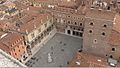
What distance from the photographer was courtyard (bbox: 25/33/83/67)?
36281mm

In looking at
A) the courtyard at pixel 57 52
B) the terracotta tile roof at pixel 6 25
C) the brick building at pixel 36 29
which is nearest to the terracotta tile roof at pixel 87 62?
the courtyard at pixel 57 52

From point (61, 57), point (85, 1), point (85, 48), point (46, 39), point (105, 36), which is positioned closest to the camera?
point (105, 36)

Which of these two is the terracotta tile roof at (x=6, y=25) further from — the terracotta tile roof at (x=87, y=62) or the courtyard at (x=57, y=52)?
the terracotta tile roof at (x=87, y=62)

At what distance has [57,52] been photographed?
39.6 m

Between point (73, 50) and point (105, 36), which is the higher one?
point (105, 36)

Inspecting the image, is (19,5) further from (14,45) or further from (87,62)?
(87,62)

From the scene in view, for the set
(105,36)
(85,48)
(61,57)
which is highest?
(105,36)

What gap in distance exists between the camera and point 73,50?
132 feet

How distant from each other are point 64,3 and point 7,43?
71.0ft

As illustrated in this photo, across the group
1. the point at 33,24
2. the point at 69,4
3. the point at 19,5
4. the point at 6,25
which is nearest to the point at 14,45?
the point at 33,24

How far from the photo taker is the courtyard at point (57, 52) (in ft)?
119

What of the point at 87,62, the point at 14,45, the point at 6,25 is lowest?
the point at 87,62

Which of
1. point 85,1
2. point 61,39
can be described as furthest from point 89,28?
point 85,1

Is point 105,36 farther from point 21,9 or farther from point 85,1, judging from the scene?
point 21,9
